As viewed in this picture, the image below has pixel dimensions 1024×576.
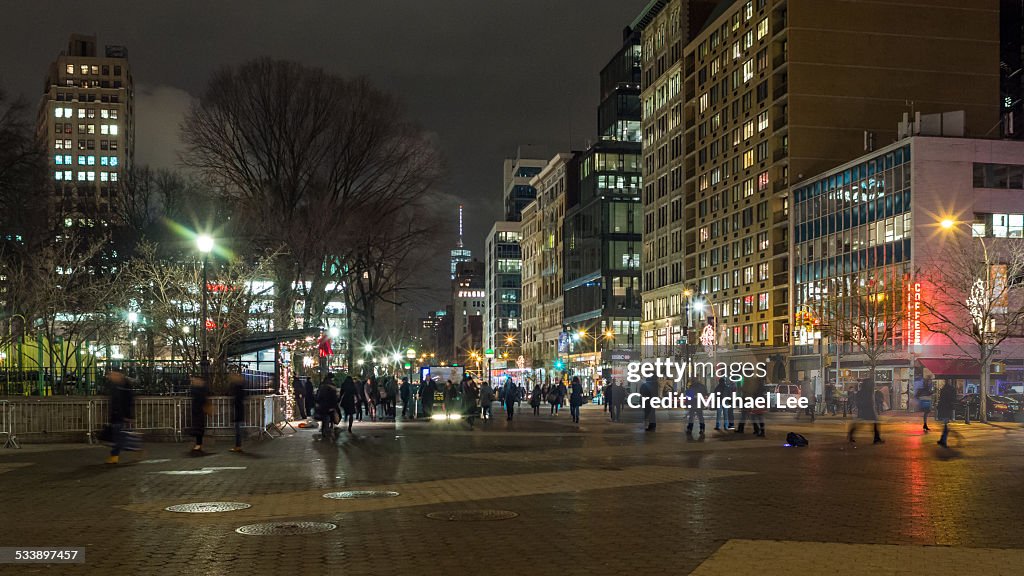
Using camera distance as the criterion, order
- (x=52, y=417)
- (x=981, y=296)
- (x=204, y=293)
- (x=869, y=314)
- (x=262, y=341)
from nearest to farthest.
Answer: (x=52, y=417) < (x=204, y=293) < (x=262, y=341) < (x=981, y=296) < (x=869, y=314)

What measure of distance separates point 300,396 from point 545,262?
105122 mm

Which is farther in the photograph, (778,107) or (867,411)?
(778,107)

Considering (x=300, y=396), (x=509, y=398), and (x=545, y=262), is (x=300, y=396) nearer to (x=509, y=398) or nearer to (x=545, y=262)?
(x=509, y=398)

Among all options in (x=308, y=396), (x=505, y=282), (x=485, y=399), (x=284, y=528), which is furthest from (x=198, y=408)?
(x=505, y=282)

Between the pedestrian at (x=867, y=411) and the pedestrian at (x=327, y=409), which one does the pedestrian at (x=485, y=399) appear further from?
the pedestrian at (x=867, y=411)

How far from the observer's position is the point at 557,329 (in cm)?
13362

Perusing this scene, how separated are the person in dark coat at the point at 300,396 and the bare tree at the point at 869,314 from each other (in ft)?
102

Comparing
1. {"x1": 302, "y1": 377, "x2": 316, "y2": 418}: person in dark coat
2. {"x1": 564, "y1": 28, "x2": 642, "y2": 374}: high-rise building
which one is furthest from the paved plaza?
{"x1": 564, "y1": 28, "x2": 642, "y2": 374}: high-rise building

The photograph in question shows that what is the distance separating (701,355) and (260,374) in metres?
61.1

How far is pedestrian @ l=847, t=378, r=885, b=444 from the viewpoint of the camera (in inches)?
1052

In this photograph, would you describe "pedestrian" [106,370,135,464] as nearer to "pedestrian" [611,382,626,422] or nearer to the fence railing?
the fence railing

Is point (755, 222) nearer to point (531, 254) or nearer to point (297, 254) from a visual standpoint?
point (297, 254)

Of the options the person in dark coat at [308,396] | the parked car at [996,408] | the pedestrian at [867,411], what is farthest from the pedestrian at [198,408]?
the parked car at [996,408]

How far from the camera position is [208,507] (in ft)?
41.4
